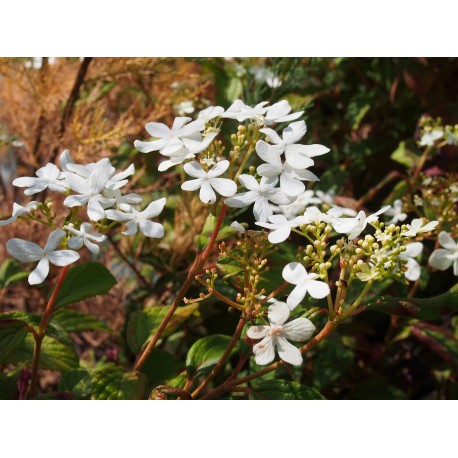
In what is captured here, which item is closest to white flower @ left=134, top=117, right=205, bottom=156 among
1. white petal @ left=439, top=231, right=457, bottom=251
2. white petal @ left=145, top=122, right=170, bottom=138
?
white petal @ left=145, top=122, right=170, bottom=138

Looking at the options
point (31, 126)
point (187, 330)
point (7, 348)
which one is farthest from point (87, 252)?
point (7, 348)

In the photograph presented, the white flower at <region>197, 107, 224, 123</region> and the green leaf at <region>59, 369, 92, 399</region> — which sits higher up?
the white flower at <region>197, 107, 224, 123</region>

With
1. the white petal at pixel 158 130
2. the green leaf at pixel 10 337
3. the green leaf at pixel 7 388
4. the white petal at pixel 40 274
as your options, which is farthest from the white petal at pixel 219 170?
the green leaf at pixel 7 388

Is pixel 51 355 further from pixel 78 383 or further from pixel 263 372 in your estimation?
pixel 263 372

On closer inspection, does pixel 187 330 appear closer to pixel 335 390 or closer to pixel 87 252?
pixel 335 390

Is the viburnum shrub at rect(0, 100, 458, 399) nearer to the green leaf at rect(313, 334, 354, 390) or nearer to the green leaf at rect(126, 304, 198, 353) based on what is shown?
the green leaf at rect(126, 304, 198, 353)

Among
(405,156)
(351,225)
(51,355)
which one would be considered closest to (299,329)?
(351,225)
